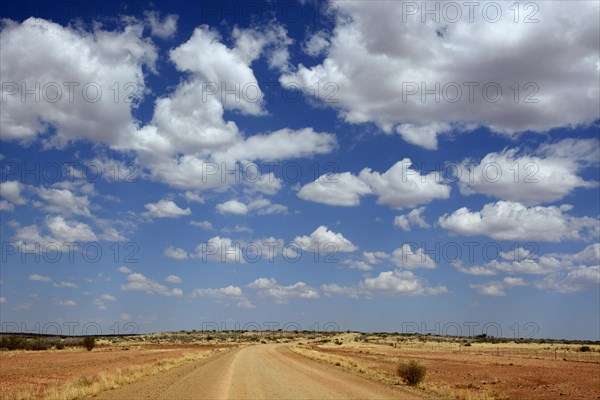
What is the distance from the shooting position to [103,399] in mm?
20203

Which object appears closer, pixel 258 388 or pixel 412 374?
pixel 258 388

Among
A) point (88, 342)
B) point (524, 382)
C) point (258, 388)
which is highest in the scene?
point (258, 388)

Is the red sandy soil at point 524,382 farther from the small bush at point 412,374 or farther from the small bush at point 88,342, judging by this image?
the small bush at point 88,342

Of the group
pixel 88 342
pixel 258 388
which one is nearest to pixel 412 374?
pixel 258 388

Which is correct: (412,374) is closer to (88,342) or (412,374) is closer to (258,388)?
(258,388)

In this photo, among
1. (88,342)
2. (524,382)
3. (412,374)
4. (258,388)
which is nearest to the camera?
(258,388)

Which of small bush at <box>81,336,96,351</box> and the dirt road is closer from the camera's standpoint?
the dirt road

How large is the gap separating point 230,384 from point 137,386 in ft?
15.5

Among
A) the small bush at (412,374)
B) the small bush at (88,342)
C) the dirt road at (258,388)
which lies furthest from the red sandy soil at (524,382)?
the small bush at (88,342)

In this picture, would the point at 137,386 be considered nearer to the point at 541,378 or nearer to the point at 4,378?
the point at 4,378

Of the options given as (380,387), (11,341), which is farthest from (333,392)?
(11,341)

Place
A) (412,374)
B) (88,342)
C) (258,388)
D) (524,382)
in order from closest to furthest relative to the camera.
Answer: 1. (258,388)
2. (412,374)
3. (524,382)
4. (88,342)

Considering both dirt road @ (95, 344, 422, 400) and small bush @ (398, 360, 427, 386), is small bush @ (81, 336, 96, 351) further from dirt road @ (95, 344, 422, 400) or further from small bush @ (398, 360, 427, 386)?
small bush @ (398, 360, 427, 386)

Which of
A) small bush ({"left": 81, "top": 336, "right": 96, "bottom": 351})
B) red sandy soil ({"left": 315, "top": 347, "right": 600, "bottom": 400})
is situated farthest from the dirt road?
small bush ({"left": 81, "top": 336, "right": 96, "bottom": 351})
